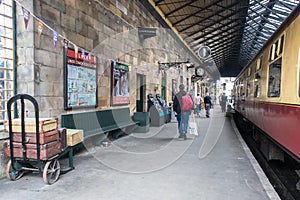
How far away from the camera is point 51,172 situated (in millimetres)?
3818

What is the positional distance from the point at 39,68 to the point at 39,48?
0.36 metres

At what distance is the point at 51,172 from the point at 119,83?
14.6 feet

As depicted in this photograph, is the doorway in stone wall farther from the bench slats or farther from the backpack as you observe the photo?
the backpack

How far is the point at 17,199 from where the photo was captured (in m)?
3.20

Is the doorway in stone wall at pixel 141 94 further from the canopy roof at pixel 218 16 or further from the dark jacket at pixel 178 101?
the canopy roof at pixel 218 16

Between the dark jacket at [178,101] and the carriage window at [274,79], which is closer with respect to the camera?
the carriage window at [274,79]

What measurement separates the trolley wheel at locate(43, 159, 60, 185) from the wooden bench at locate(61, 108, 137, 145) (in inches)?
55.3

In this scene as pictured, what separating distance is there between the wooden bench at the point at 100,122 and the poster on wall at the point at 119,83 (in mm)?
344

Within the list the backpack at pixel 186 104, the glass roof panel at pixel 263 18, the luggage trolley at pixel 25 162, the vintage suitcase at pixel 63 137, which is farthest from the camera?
the glass roof panel at pixel 263 18

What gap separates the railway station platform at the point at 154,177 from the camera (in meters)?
3.38

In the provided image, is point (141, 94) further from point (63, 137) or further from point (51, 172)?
point (51, 172)

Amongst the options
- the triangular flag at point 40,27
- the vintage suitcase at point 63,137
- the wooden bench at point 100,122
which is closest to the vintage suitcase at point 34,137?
the vintage suitcase at point 63,137

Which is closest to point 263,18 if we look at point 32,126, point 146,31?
point 146,31

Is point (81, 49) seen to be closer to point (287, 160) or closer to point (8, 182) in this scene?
point (8, 182)
